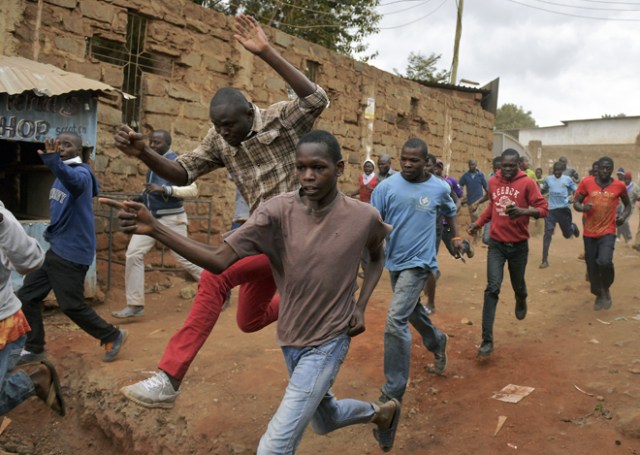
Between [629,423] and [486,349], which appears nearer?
[629,423]

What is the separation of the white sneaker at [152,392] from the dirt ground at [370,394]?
41 cm

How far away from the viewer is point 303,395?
2.35 m

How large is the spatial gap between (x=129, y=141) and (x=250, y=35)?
897 millimetres

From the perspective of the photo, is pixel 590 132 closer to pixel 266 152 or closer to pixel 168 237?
pixel 266 152

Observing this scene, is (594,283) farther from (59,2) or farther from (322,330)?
(59,2)

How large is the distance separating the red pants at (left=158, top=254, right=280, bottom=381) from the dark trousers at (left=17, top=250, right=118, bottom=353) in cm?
137

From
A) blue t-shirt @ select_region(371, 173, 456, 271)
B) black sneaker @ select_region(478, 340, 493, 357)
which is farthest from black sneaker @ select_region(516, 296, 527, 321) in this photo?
blue t-shirt @ select_region(371, 173, 456, 271)

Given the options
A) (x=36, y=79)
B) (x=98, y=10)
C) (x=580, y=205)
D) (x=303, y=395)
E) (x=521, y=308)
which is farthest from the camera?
(x=580, y=205)

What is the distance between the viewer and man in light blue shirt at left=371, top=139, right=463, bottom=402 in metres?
3.78

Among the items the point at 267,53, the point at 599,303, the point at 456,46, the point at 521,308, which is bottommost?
the point at 599,303

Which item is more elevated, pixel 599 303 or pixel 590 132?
pixel 590 132

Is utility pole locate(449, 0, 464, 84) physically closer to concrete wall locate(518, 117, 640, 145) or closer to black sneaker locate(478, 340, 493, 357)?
concrete wall locate(518, 117, 640, 145)

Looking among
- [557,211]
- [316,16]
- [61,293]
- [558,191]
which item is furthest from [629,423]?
[316,16]

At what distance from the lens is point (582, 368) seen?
463 centimetres
